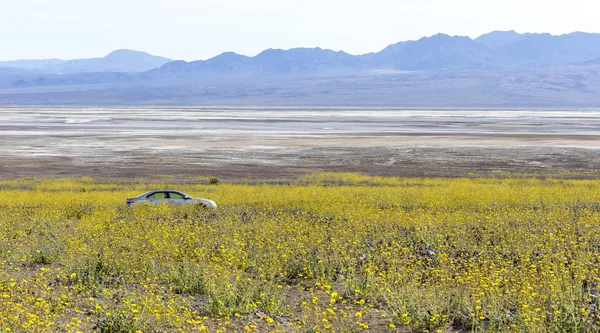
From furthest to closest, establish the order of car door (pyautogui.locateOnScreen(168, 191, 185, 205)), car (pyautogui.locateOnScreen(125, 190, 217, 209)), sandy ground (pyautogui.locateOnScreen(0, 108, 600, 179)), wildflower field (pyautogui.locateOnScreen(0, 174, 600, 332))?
sandy ground (pyautogui.locateOnScreen(0, 108, 600, 179)) < car door (pyautogui.locateOnScreen(168, 191, 185, 205)) < car (pyautogui.locateOnScreen(125, 190, 217, 209)) < wildflower field (pyautogui.locateOnScreen(0, 174, 600, 332))

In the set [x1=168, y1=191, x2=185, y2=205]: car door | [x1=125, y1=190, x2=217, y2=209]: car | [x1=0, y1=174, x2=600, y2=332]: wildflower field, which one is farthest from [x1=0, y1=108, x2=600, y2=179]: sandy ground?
[x1=0, y1=174, x2=600, y2=332]: wildflower field

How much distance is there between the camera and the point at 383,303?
1294 cm

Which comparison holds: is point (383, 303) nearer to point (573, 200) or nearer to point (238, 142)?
point (573, 200)

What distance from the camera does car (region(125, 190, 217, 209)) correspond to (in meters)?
28.7

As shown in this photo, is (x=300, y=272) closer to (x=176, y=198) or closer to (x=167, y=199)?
(x=167, y=199)

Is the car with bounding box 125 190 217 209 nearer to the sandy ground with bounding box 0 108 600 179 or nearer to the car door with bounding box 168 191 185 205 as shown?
the car door with bounding box 168 191 185 205

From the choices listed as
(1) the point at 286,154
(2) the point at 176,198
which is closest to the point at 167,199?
(2) the point at 176,198

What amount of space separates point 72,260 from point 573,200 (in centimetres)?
2435

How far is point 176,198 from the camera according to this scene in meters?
30.2

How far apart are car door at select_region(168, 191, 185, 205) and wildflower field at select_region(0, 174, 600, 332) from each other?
2677mm

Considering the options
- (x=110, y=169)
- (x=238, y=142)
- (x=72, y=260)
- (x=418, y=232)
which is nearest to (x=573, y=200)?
(x=418, y=232)

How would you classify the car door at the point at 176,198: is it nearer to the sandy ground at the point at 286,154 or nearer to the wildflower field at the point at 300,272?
the wildflower field at the point at 300,272

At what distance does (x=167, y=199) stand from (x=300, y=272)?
1576 cm

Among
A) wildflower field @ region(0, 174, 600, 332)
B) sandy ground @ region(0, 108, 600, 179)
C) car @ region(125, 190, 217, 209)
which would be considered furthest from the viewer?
sandy ground @ region(0, 108, 600, 179)
